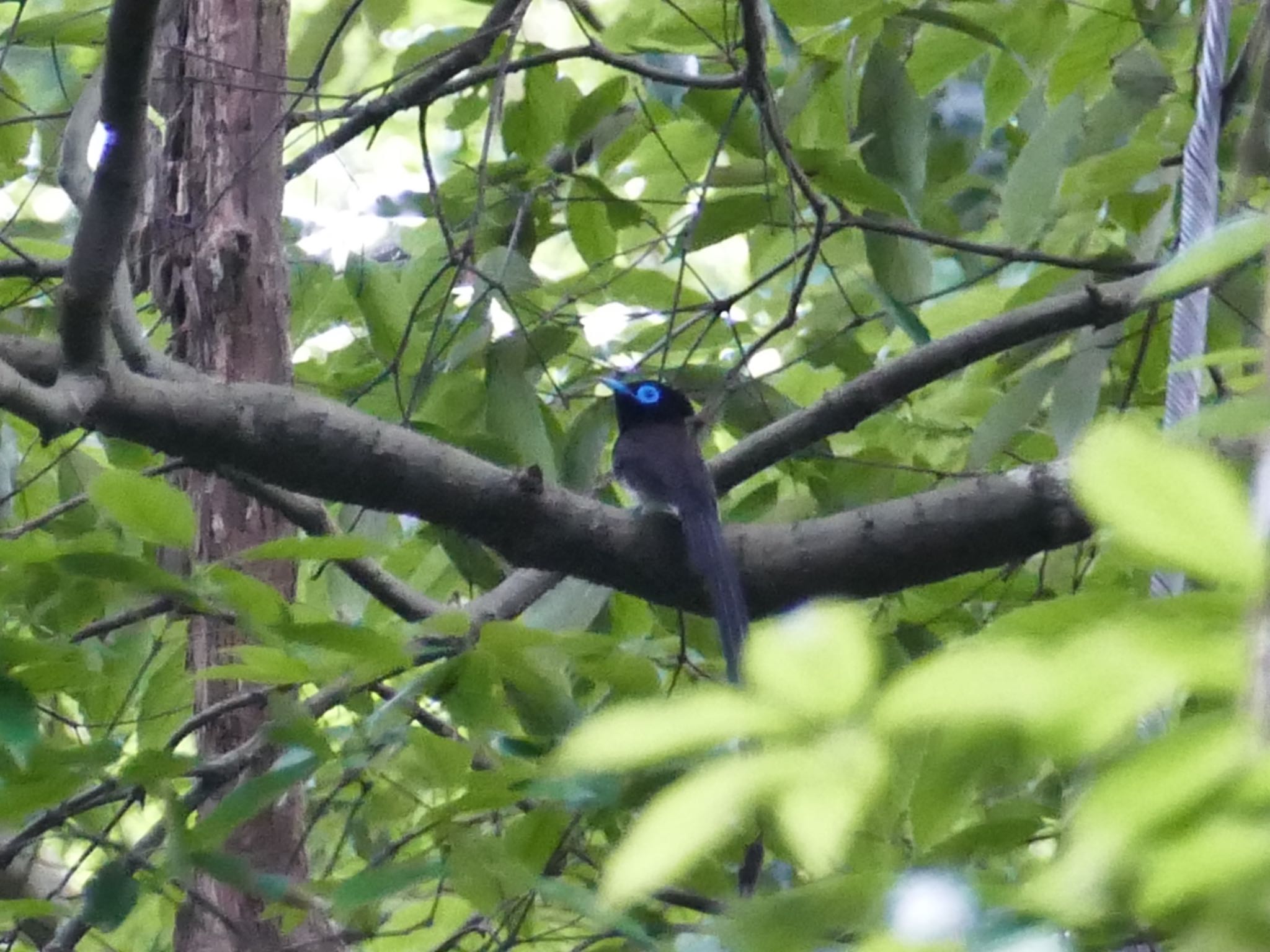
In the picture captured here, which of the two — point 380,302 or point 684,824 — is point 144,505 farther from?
point 380,302

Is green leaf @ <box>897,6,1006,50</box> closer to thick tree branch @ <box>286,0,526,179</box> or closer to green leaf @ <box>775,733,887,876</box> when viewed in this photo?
thick tree branch @ <box>286,0,526,179</box>

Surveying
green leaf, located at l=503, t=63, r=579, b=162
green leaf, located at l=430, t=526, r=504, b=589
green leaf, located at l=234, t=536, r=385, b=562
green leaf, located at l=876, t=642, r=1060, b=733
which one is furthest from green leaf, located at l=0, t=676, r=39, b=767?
green leaf, located at l=503, t=63, r=579, b=162

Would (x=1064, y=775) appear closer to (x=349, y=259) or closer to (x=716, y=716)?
(x=349, y=259)

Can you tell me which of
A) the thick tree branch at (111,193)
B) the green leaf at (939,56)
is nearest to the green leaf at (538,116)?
the green leaf at (939,56)

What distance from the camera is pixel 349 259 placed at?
2824mm

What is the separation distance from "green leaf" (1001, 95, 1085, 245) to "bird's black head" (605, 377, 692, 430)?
4.07ft

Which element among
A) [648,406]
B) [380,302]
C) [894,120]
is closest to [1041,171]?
[894,120]

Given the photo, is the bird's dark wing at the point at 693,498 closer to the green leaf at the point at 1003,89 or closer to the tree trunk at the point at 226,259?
the tree trunk at the point at 226,259

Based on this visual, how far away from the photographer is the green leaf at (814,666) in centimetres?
57

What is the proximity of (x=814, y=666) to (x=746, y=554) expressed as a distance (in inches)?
70.9

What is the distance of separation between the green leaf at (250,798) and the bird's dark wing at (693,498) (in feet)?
1.80

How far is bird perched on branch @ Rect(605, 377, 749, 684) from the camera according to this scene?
7.59 ft

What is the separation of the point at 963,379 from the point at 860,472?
45 centimetres

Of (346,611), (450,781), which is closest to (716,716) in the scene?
(450,781)
